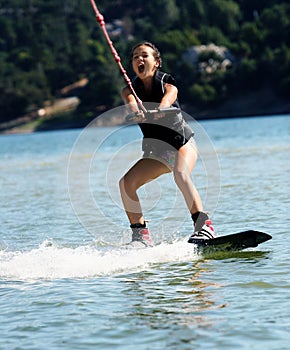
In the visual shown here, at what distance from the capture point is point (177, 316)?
695cm

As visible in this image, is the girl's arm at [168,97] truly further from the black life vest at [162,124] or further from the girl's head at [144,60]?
the girl's head at [144,60]

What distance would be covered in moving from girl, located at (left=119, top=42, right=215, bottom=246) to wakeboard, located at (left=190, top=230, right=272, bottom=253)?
0.41 ft

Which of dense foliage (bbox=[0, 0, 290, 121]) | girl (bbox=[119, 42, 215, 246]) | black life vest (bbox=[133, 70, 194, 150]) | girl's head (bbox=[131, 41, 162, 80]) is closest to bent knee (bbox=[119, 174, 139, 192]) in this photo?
girl (bbox=[119, 42, 215, 246])

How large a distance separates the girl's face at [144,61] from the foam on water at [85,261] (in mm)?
1804

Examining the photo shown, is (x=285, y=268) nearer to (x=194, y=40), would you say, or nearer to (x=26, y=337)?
(x=26, y=337)

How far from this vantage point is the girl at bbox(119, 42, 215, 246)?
9273 millimetres

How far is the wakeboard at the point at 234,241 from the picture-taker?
912 centimetres

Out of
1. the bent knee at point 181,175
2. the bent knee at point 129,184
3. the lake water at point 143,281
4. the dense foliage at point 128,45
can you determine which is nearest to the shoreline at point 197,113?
the dense foliage at point 128,45

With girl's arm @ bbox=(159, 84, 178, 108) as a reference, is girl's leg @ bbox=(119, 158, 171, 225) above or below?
below

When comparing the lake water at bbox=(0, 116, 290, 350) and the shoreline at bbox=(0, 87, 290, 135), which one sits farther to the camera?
the shoreline at bbox=(0, 87, 290, 135)

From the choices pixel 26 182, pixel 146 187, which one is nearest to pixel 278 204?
pixel 146 187

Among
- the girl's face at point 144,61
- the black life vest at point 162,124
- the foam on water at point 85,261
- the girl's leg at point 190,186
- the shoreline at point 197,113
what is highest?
the girl's face at point 144,61

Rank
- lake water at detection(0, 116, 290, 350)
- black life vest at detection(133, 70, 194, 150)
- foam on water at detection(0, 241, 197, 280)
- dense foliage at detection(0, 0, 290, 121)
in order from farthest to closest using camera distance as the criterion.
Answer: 1. dense foliage at detection(0, 0, 290, 121)
2. black life vest at detection(133, 70, 194, 150)
3. foam on water at detection(0, 241, 197, 280)
4. lake water at detection(0, 116, 290, 350)

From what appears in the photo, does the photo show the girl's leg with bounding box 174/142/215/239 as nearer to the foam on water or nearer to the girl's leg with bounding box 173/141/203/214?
the girl's leg with bounding box 173/141/203/214
